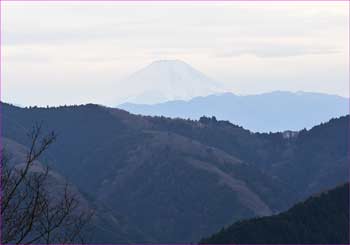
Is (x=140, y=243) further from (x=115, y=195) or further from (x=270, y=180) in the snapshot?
(x=270, y=180)

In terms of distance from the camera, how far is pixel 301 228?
94875 millimetres

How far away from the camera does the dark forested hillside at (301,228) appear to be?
92.9m

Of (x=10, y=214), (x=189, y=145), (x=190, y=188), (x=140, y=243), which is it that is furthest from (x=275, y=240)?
(x=189, y=145)

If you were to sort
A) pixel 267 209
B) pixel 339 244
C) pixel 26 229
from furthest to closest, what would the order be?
pixel 267 209 → pixel 339 244 → pixel 26 229

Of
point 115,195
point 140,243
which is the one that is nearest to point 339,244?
point 140,243

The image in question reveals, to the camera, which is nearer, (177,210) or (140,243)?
(140,243)

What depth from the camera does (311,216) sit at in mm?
99312

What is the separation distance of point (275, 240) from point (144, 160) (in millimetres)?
102676

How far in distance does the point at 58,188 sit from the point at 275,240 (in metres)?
72.7

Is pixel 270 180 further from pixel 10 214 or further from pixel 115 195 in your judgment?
pixel 10 214

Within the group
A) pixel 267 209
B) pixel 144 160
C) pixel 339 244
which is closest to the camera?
pixel 339 244

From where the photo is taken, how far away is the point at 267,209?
585 ft

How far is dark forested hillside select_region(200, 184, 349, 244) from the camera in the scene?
92.9 m

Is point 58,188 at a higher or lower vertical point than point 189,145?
lower
